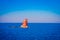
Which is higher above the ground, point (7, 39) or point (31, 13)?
point (31, 13)

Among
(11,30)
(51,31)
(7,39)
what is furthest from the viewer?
(51,31)

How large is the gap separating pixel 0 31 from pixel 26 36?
0.79 m

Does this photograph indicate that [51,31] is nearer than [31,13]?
No

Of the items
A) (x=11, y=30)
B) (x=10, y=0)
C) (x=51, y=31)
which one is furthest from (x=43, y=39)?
(x=10, y=0)

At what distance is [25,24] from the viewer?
3.16 meters

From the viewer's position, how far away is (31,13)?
3.24 meters

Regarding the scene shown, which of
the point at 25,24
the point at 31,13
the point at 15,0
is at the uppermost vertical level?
the point at 15,0

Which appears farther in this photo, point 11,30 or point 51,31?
point 51,31

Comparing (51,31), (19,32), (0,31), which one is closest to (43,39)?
(51,31)

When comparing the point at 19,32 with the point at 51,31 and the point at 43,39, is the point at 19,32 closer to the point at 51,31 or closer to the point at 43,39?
the point at 43,39

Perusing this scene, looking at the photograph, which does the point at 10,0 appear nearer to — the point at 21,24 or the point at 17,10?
the point at 17,10

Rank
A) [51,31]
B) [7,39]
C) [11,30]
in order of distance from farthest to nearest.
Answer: [51,31], [11,30], [7,39]

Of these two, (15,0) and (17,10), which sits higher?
(15,0)

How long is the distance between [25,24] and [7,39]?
692 mm
